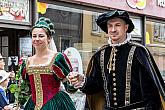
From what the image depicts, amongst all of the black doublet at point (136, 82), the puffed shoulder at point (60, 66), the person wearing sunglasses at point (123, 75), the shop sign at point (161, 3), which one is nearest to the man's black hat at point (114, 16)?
the person wearing sunglasses at point (123, 75)

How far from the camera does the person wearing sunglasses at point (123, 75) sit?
3.20 metres

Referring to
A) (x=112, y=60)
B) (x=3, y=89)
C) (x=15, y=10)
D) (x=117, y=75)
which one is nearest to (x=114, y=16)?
(x=112, y=60)

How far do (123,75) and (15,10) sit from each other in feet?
11.6

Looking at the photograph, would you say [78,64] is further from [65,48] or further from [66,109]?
[66,109]

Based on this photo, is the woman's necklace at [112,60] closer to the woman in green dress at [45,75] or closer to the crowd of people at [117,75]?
the crowd of people at [117,75]

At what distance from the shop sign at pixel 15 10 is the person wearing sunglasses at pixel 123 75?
10.2ft

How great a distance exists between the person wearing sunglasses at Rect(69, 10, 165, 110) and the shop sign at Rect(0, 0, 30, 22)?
3118mm

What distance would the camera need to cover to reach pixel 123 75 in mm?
3238

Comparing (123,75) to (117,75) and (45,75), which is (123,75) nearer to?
(117,75)

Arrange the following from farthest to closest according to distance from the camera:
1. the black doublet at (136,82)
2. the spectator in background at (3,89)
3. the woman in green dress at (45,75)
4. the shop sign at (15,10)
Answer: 1. the shop sign at (15,10)
2. the spectator in background at (3,89)
3. the woman in green dress at (45,75)
4. the black doublet at (136,82)

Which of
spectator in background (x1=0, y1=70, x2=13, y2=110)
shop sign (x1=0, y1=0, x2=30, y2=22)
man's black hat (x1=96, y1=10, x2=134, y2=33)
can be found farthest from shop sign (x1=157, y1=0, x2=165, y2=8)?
man's black hat (x1=96, y1=10, x2=134, y2=33)

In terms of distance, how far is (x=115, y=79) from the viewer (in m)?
3.26

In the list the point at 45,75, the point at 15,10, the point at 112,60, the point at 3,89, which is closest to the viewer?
the point at 112,60

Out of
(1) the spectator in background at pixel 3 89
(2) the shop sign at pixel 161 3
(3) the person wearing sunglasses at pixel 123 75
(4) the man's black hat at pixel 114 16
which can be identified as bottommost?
(1) the spectator in background at pixel 3 89
